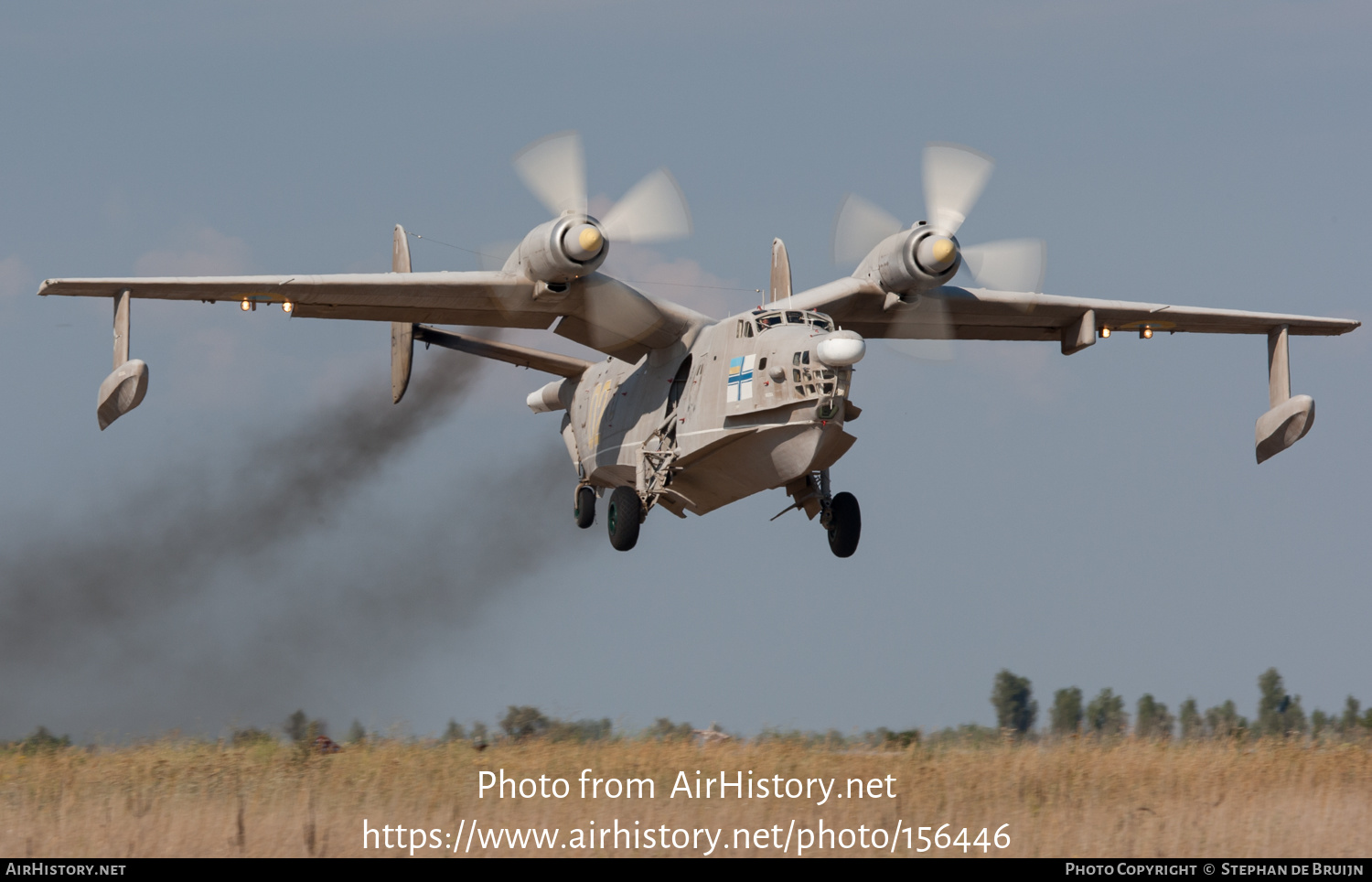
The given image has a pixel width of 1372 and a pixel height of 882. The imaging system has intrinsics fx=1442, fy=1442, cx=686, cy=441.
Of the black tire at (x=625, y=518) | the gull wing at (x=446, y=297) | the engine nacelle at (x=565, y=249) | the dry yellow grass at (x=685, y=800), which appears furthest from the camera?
the black tire at (x=625, y=518)

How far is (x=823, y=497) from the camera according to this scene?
60.0 feet

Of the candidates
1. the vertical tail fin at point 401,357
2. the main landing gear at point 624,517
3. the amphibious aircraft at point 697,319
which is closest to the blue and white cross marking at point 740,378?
the amphibious aircraft at point 697,319

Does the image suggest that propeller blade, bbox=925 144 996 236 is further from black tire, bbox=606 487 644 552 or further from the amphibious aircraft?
black tire, bbox=606 487 644 552

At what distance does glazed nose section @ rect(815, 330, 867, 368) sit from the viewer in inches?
593

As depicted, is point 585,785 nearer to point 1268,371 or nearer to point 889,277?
point 889,277

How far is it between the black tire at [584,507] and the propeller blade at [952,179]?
244 inches

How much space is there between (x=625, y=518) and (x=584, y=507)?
2.35 m

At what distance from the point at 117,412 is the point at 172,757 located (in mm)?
4112

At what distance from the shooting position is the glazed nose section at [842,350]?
1505cm

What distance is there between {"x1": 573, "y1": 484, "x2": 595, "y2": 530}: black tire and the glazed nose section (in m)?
6.07

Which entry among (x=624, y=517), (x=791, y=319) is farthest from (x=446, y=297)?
(x=791, y=319)

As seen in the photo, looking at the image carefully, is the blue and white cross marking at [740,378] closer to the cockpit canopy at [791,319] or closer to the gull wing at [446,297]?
the cockpit canopy at [791,319]

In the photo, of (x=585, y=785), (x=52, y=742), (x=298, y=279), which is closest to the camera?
(x=585, y=785)

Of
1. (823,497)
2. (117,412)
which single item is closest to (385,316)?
(117,412)
